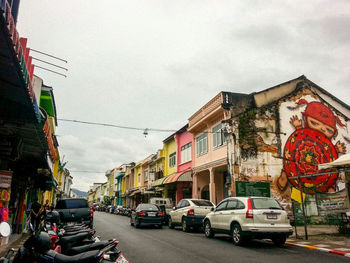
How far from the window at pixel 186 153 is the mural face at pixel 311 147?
945 cm

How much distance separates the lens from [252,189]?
56.7 ft

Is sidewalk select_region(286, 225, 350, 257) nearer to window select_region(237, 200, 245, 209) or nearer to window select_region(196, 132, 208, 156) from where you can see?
window select_region(237, 200, 245, 209)

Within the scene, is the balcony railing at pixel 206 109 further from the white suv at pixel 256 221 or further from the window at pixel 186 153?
the white suv at pixel 256 221

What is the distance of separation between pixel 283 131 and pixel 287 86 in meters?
3.68

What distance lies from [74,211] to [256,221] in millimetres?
8326

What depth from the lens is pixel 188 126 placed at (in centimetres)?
2628

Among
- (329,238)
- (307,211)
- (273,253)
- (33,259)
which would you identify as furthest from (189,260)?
(307,211)

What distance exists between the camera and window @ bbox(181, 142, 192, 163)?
2651 cm

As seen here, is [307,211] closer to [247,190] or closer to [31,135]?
[247,190]

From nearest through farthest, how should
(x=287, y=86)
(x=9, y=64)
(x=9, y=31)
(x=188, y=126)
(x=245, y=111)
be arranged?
(x=9, y=31), (x=9, y=64), (x=245, y=111), (x=287, y=86), (x=188, y=126)

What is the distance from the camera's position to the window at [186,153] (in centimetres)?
2651

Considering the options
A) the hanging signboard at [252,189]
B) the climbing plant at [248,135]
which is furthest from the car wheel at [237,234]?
the climbing plant at [248,135]

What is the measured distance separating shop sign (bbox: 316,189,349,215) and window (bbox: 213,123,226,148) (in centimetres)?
727

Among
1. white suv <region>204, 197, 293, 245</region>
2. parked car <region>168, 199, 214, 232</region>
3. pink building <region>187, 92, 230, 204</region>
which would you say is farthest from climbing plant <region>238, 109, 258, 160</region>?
white suv <region>204, 197, 293, 245</region>
